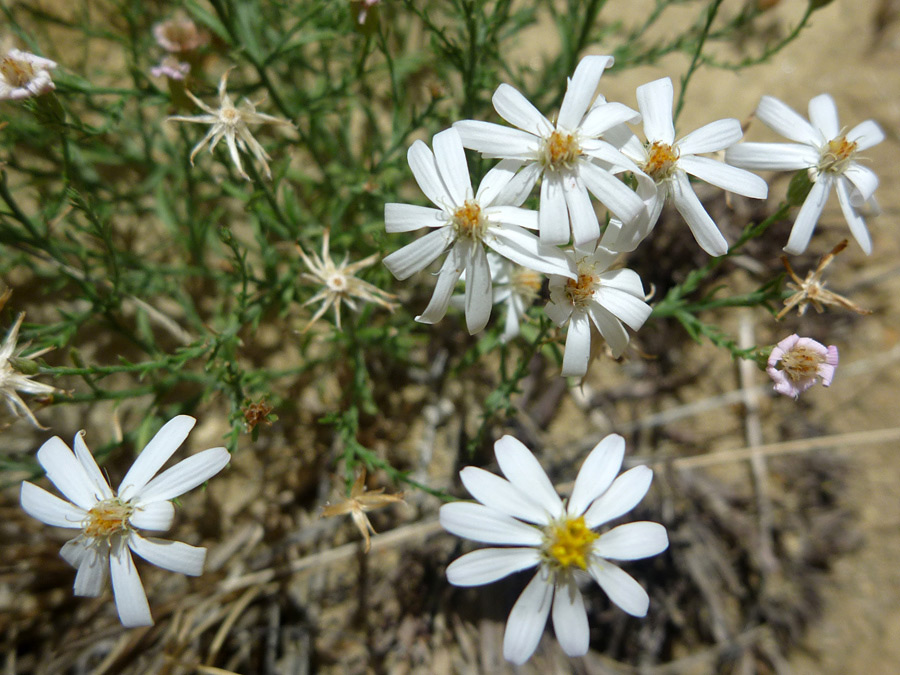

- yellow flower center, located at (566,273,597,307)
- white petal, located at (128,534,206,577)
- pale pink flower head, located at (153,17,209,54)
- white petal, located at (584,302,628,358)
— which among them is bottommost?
white petal, located at (128,534,206,577)

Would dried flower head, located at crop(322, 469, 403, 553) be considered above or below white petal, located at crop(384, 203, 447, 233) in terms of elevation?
below

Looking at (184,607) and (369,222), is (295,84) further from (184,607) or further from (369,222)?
(184,607)

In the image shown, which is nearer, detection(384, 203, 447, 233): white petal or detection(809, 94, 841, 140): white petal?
detection(384, 203, 447, 233): white petal

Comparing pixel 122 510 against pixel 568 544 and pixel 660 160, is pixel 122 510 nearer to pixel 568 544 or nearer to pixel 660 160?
pixel 568 544

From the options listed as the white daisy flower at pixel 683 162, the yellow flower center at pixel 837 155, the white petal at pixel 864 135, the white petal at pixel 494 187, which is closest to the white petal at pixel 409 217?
the white petal at pixel 494 187

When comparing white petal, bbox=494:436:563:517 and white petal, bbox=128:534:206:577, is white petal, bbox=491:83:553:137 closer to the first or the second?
white petal, bbox=494:436:563:517

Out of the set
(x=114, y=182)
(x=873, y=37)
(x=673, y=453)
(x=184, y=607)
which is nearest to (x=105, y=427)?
(x=184, y=607)

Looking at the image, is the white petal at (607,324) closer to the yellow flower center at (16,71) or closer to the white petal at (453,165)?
the white petal at (453,165)

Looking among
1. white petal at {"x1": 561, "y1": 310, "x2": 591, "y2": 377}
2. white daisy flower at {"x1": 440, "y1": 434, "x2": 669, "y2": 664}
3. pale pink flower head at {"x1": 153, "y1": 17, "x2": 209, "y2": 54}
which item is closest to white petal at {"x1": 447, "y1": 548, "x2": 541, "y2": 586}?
white daisy flower at {"x1": 440, "y1": 434, "x2": 669, "y2": 664}
